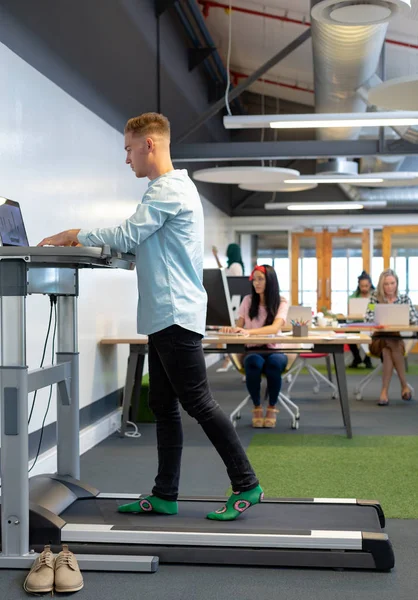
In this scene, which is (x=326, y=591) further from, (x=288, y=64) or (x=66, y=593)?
(x=288, y=64)

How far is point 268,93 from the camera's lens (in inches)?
587

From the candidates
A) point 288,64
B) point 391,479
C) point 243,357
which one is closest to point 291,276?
point 288,64

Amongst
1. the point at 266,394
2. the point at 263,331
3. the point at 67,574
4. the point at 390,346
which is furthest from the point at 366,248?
the point at 67,574

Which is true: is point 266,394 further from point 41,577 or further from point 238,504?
point 41,577

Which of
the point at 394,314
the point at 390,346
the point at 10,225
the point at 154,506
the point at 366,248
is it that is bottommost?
the point at 154,506

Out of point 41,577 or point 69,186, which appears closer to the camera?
point 41,577

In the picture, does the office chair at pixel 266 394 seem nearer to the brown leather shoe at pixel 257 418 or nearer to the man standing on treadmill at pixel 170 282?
the brown leather shoe at pixel 257 418

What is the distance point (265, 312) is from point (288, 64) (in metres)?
5.76

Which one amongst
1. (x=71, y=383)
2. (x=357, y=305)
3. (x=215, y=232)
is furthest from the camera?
(x=215, y=232)

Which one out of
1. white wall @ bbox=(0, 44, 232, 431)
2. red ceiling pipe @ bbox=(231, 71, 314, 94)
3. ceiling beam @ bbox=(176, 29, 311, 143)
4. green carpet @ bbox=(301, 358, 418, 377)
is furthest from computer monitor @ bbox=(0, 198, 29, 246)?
red ceiling pipe @ bbox=(231, 71, 314, 94)

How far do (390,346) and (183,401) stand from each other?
209 inches

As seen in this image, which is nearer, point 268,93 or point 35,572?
point 35,572

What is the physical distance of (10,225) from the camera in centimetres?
327

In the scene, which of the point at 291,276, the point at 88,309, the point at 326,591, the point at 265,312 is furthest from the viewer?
the point at 291,276
